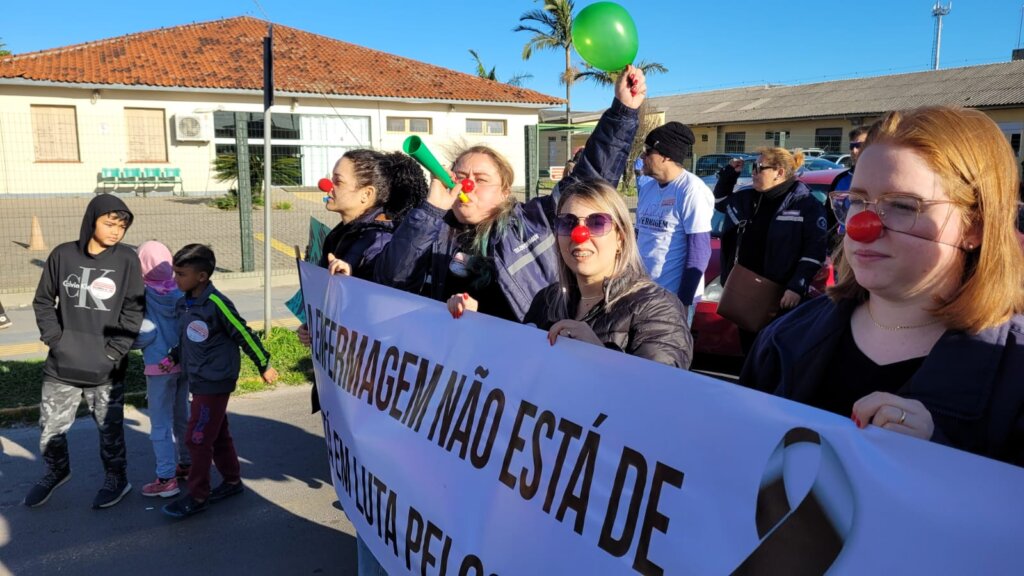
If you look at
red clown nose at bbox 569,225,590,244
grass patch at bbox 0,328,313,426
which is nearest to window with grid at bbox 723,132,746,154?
grass patch at bbox 0,328,313,426

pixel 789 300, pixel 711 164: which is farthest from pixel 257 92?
pixel 789 300

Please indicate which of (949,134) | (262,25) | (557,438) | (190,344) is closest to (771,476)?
(557,438)

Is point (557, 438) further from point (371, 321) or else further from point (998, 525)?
point (371, 321)

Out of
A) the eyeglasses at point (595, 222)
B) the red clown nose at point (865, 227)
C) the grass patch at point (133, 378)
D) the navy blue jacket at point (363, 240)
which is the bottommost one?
the grass patch at point (133, 378)

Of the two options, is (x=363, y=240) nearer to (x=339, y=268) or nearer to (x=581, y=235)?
(x=339, y=268)

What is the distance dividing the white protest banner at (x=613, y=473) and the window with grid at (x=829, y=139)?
35004mm

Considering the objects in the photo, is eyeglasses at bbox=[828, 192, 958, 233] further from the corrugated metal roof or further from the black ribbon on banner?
the corrugated metal roof

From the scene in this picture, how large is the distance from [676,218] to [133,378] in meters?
4.39

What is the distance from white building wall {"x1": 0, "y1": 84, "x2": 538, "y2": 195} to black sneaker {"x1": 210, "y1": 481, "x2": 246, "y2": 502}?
15.3m

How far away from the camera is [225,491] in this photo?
412 centimetres

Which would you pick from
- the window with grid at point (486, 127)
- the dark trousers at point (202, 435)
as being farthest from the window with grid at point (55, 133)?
the dark trousers at point (202, 435)

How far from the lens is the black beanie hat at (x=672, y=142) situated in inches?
189

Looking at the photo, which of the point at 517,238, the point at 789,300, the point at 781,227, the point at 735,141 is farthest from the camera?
the point at 735,141

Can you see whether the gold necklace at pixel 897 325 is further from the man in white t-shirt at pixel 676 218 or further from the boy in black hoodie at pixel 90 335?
the boy in black hoodie at pixel 90 335
